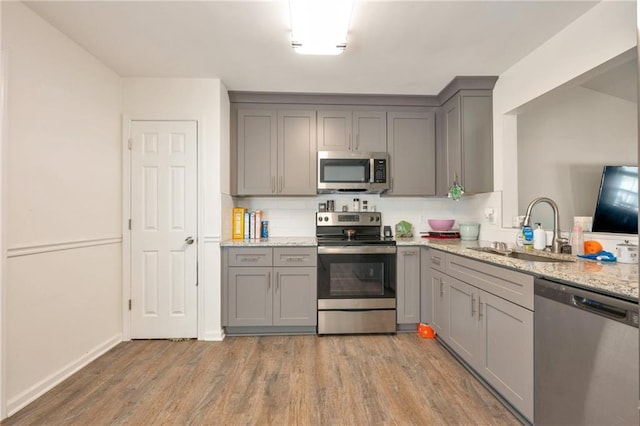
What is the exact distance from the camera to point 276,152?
10.9 feet

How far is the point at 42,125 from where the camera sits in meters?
2.05

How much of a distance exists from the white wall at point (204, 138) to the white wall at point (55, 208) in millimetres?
247

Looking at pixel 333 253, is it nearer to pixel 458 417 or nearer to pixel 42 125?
pixel 458 417

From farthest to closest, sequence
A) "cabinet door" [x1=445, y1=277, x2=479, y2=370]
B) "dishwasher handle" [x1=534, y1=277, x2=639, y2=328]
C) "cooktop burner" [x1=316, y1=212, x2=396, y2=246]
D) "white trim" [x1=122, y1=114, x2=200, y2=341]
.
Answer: "cooktop burner" [x1=316, y1=212, x2=396, y2=246] → "white trim" [x1=122, y1=114, x2=200, y2=341] → "cabinet door" [x1=445, y1=277, x2=479, y2=370] → "dishwasher handle" [x1=534, y1=277, x2=639, y2=328]

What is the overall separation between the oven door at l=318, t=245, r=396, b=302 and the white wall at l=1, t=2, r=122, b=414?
1961 millimetres

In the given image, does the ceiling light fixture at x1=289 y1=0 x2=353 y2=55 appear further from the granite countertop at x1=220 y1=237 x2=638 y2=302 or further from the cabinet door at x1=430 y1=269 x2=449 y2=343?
the cabinet door at x1=430 y1=269 x2=449 y2=343

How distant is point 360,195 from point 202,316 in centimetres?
218

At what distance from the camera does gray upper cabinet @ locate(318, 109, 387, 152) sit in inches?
132

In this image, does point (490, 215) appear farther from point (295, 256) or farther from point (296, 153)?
point (296, 153)

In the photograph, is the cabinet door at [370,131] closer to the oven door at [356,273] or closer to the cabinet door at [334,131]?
the cabinet door at [334,131]

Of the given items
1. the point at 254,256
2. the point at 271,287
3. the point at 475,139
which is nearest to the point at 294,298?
the point at 271,287

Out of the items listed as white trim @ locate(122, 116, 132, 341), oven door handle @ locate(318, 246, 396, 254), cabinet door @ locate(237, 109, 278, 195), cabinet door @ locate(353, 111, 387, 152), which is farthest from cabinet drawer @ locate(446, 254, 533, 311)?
white trim @ locate(122, 116, 132, 341)

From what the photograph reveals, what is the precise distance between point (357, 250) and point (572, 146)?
2.12 metres

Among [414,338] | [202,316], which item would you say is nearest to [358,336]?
[414,338]
